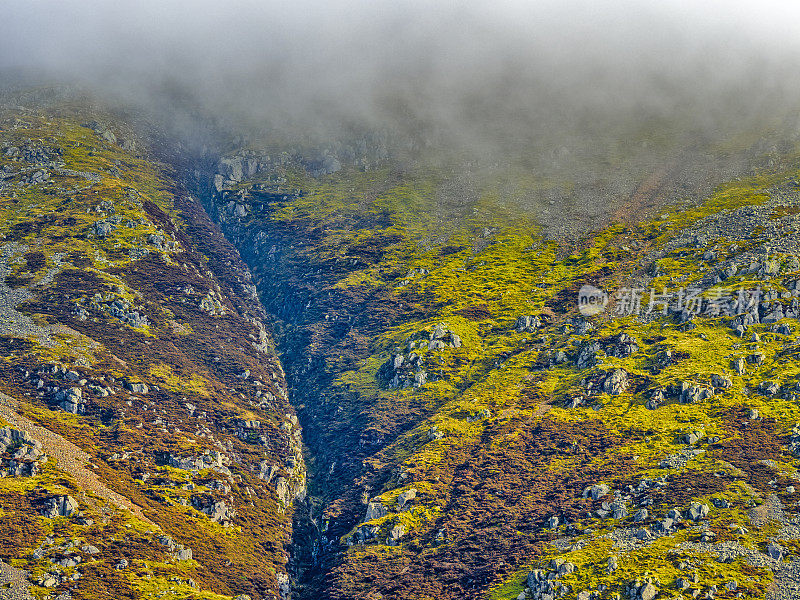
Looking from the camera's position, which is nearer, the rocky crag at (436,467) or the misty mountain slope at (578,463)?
the misty mountain slope at (578,463)

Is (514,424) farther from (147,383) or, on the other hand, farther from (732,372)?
(147,383)

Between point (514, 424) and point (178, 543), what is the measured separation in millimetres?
76380

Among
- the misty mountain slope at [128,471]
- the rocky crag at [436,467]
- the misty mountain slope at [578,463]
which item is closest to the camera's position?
the misty mountain slope at [578,463]

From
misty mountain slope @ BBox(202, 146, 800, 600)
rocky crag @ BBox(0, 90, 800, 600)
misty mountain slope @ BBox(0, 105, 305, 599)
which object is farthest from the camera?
misty mountain slope @ BBox(0, 105, 305, 599)

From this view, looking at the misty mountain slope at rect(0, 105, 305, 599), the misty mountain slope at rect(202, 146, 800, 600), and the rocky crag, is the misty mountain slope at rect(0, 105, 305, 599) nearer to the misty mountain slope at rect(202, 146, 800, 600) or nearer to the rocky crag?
the rocky crag

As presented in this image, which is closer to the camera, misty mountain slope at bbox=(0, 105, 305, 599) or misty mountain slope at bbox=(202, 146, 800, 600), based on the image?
misty mountain slope at bbox=(202, 146, 800, 600)

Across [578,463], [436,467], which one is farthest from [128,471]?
[578,463]

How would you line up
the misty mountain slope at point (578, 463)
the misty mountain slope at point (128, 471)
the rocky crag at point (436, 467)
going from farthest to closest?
the misty mountain slope at point (128, 471)
the rocky crag at point (436, 467)
the misty mountain slope at point (578, 463)

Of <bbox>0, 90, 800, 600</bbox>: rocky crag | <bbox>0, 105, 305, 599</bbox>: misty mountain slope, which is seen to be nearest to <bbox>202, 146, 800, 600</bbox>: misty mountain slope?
<bbox>0, 90, 800, 600</bbox>: rocky crag

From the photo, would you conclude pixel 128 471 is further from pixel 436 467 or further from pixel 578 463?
pixel 578 463

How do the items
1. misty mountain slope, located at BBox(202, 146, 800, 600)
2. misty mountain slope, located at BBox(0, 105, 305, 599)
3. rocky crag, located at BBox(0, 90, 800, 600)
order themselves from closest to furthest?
misty mountain slope, located at BBox(202, 146, 800, 600)
rocky crag, located at BBox(0, 90, 800, 600)
misty mountain slope, located at BBox(0, 105, 305, 599)

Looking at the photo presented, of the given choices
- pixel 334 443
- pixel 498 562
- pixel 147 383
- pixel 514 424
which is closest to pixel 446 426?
pixel 514 424

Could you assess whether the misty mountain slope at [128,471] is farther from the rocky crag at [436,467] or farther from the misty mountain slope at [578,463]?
the misty mountain slope at [578,463]

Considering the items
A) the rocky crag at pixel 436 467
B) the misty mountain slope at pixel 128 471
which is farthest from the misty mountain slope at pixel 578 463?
the misty mountain slope at pixel 128 471
